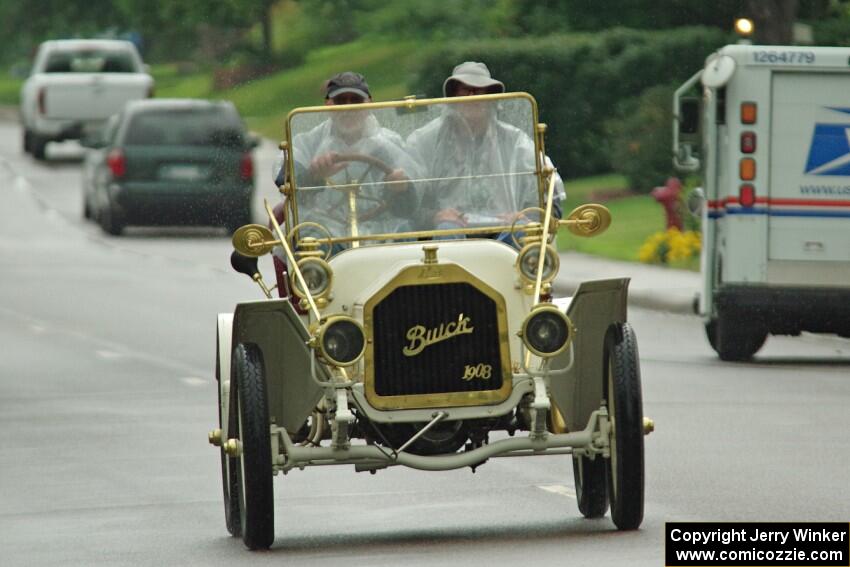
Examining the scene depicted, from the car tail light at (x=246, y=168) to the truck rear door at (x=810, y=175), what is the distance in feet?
48.6

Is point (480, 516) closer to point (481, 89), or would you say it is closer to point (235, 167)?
point (481, 89)

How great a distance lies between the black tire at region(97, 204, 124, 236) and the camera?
106ft

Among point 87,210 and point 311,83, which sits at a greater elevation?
point 87,210

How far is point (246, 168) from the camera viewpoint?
104 ft

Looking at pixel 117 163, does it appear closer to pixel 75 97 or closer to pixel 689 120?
pixel 75 97

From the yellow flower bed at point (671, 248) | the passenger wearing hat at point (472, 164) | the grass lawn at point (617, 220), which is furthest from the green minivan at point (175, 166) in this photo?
the passenger wearing hat at point (472, 164)

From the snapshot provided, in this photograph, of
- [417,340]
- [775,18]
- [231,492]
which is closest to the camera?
[417,340]

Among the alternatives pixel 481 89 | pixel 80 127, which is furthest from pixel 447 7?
pixel 481 89

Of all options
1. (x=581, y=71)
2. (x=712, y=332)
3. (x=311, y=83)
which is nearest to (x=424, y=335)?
(x=712, y=332)

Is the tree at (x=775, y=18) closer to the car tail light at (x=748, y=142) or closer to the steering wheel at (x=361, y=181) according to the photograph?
the car tail light at (x=748, y=142)

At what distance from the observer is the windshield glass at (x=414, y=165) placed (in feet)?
33.4

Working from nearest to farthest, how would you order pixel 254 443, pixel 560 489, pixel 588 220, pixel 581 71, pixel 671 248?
pixel 254 443 < pixel 588 220 < pixel 560 489 < pixel 671 248 < pixel 581 71

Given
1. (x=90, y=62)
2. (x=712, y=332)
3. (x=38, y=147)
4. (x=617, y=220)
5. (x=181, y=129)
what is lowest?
(x=38, y=147)

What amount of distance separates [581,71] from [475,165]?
26.8 metres
